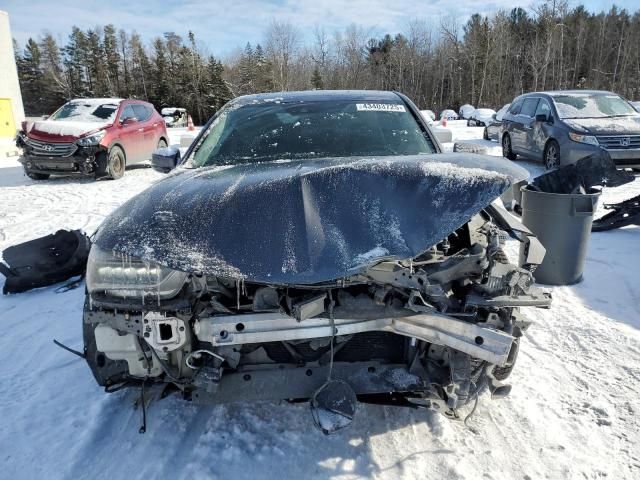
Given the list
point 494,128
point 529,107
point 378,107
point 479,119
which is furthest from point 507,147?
point 479,119

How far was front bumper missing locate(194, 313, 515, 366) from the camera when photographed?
2107 millimetres

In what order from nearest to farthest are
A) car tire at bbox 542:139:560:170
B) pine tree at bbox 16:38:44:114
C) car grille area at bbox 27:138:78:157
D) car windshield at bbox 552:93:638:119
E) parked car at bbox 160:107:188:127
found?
car tire at bbox 542:139:560:170 → car windshield at bbox 552:93:638:119 → car grille area at bbox 27:138:78:157 → parked car at bbox 160:107:188:127 → pine tree at bbox 16:38:44:114

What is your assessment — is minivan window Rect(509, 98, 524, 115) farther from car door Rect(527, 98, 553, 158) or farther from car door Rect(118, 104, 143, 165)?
car door Rect(118, 104, 143, 165)

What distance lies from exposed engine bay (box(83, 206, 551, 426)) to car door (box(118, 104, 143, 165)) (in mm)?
9648

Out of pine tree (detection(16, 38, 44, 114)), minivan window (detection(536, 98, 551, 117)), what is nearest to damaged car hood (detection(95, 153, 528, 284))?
minivan window (detection(536, 98, 551, 117))

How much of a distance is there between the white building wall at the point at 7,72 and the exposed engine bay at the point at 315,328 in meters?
21.5

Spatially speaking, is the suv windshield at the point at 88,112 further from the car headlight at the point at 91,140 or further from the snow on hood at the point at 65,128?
the car headlight at the point at 91,140

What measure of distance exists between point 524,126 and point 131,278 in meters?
10.8

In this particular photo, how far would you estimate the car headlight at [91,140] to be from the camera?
9930mm

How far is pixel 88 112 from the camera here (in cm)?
1091

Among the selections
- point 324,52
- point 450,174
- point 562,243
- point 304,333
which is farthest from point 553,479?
point 324,52

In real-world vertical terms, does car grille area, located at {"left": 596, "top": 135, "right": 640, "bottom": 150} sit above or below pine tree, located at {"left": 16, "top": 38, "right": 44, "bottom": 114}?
below

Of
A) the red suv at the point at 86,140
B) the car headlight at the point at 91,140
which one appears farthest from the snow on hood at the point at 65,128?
the car headlight at the point at 91,140

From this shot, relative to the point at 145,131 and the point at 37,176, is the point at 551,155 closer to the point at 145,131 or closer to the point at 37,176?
the point at 145,131
